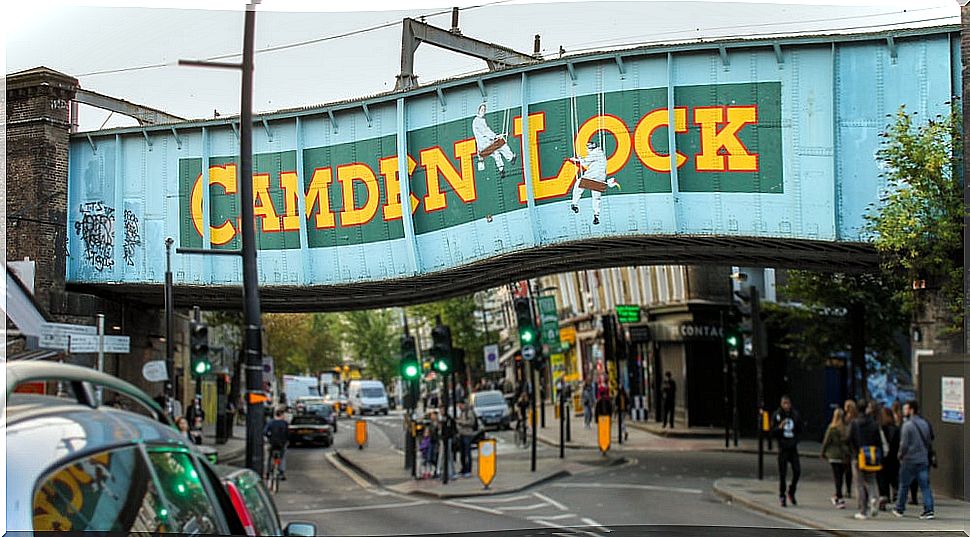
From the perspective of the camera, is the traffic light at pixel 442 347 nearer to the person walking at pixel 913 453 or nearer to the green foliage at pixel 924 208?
the person walking at pixel 913 453

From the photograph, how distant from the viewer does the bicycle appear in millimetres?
9766

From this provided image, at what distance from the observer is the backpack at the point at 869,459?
14359mm

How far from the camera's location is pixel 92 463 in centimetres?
341

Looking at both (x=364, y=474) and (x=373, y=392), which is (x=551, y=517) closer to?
(x=364, y=474)

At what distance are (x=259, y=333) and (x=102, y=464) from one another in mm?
3858

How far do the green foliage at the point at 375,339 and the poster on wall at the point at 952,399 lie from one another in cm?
813

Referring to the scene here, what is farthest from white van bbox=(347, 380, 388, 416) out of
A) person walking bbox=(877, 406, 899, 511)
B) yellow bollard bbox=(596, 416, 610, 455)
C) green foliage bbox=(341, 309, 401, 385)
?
person walking bbox=(877, 406, 899, 511)

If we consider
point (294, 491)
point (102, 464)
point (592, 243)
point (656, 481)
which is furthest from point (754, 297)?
point (102, 464)

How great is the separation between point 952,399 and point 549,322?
15.4 metres

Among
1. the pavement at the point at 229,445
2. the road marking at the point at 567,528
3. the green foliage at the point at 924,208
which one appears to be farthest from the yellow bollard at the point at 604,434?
the pavement at the point at 229,445

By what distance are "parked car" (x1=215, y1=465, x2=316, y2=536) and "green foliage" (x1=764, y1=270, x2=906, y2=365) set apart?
1660 centimetres

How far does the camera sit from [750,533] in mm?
11711

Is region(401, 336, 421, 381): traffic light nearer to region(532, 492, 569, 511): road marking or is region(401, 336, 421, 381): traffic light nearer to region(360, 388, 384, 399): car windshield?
region(532, 492, 569, 511): road marking

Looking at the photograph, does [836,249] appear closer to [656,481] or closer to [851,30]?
[851,30]
